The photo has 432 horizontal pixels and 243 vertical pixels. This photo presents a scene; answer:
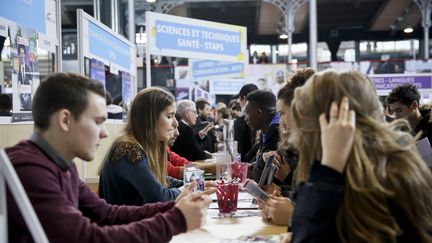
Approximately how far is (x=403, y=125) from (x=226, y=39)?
4.67 metres

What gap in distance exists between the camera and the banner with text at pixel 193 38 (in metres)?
4.85

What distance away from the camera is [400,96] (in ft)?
12.9

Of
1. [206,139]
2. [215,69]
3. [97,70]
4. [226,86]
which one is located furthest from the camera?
[226,86]

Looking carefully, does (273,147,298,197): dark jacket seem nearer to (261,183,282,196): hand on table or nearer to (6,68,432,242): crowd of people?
(261,183,282,196): hand on table

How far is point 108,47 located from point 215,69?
11.5 ft

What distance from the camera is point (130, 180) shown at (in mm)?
2184

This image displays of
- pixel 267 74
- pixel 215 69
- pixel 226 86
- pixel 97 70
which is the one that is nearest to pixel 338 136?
pixel 97 70

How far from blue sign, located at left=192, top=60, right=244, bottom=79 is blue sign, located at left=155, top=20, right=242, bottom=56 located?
0.80m

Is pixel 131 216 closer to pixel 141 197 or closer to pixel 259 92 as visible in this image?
pixel 141 197

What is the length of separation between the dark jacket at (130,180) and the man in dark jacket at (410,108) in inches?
91.1

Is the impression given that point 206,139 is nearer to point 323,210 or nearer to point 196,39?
point 196,39

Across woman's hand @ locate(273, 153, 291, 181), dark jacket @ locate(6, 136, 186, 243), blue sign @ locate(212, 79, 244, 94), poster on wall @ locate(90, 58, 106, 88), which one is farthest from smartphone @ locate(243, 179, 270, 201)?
blue sign @ locate(212, 79, 244, 94)

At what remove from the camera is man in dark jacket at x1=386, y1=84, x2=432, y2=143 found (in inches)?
149

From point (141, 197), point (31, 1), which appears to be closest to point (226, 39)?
point (31, 1)
